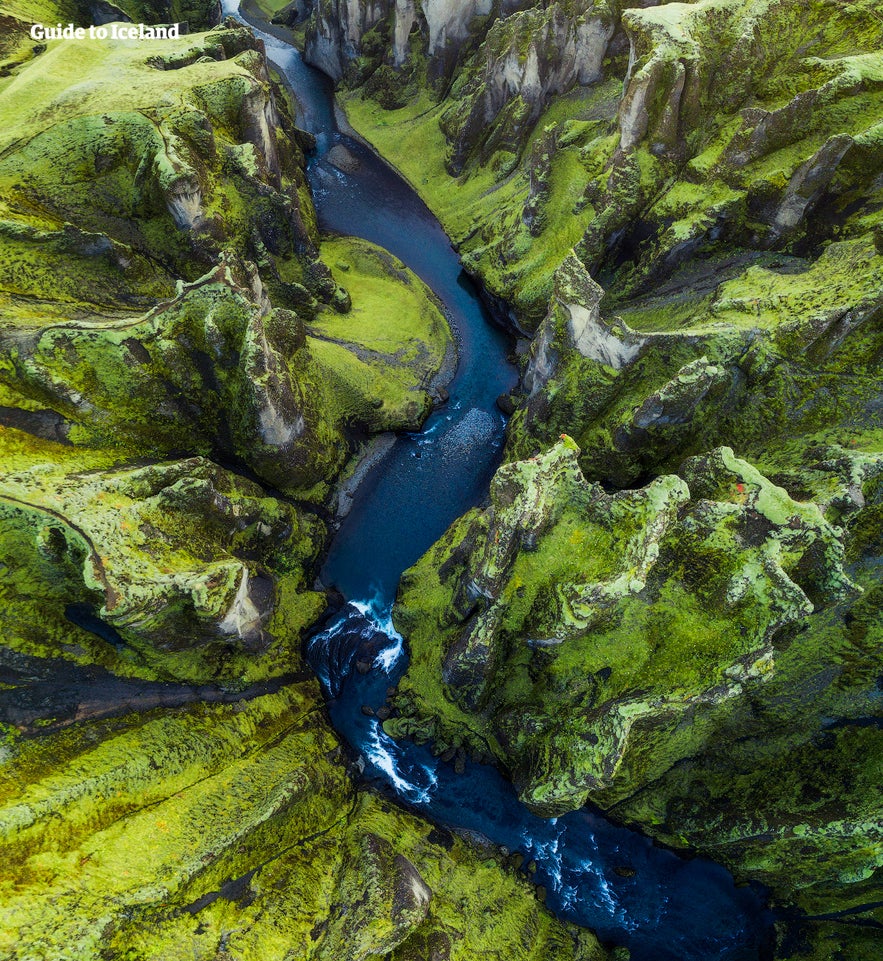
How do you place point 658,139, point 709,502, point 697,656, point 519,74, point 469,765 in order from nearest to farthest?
point 697,656 < point 709,502 < point 469,765 < point 658,139 < point 519,74

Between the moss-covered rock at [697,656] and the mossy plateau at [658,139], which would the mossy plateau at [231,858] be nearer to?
the moss-covered rock at [697,656]

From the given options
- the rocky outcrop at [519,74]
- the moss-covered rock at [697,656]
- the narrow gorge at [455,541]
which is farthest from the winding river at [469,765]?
the rocky outcrop at [519,74]

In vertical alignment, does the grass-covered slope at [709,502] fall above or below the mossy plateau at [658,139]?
below

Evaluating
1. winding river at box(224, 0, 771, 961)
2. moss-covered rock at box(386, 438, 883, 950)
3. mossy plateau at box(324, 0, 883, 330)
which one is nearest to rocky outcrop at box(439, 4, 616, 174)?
mossy plateau at box(324, 0, 883, 330)

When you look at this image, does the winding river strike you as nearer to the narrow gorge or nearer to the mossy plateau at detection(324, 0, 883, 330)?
the narrow gorge

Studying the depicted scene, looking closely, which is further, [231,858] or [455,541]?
[455,541]

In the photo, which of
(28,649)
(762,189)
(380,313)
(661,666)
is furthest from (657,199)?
(28,649)

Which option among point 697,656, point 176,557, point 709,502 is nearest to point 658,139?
point 709,502

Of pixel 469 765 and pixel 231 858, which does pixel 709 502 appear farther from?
pixel 231 858

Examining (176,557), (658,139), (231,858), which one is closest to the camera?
(231,858)
